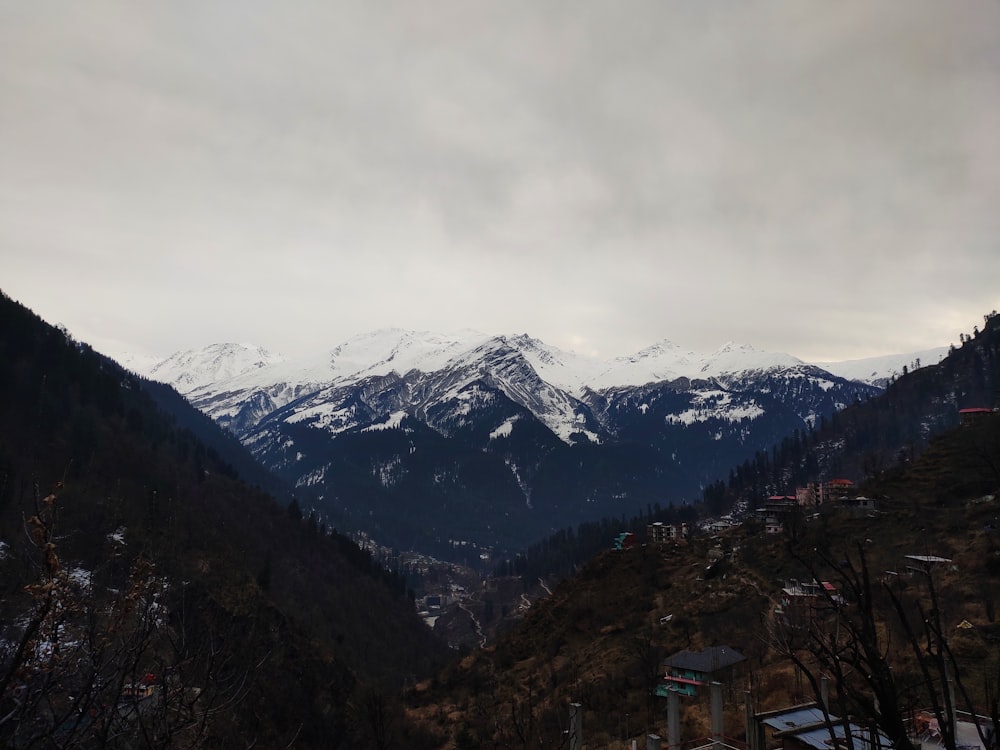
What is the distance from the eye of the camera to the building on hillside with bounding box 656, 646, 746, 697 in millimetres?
39688

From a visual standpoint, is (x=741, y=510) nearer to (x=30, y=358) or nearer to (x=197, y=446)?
(x=197, y=446)

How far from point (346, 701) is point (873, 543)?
67543mm

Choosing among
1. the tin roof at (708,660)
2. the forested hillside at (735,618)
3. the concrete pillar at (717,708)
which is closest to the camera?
the concrete pillar at (717,708)

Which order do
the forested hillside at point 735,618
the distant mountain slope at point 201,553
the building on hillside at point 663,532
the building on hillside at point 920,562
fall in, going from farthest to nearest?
the building on hillside at point 663,532 < the distant mountain slope at point 201,553 < the building on hillside at point 920,562 < the forested hillside at point 735,618

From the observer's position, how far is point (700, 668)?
131 ft

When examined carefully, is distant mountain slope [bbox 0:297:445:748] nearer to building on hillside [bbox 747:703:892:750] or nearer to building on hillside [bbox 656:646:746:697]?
building on hillside [bbox 747:703:892:750]

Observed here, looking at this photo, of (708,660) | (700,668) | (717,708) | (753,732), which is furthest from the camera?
(708,660)

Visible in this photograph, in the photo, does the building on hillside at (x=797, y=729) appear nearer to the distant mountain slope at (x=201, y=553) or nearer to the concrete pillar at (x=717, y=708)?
the concrete pillar at (x=717, y=708)

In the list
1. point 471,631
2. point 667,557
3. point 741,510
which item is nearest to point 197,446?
point 471,631

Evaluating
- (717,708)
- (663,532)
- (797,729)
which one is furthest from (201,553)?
(797,729)

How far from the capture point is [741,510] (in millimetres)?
183875

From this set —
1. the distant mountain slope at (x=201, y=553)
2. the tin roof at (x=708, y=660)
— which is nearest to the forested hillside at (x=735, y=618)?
the tin roof at (x=708, y=660)

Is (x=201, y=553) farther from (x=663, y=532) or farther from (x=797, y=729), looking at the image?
(x=797, y=729)

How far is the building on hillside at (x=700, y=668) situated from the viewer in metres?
39.7
